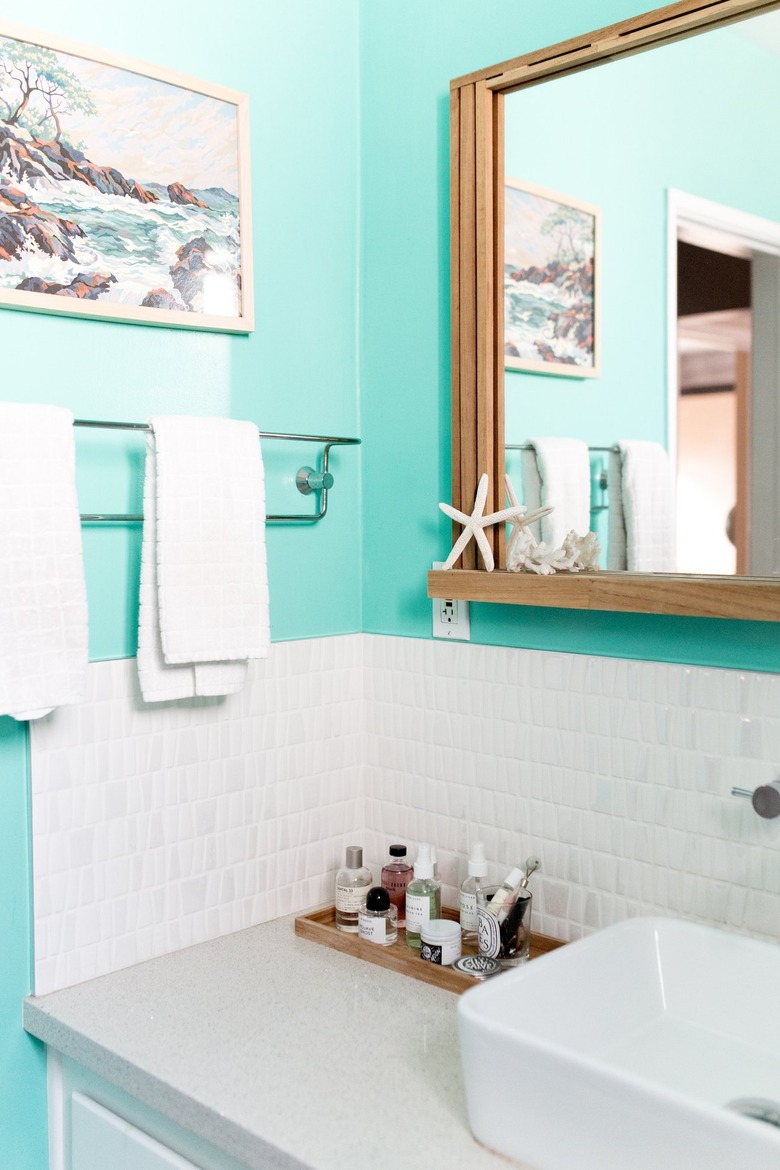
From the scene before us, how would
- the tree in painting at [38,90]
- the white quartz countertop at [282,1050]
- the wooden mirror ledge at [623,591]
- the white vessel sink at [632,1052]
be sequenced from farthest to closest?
the tree in painting at [38,90]
the wooden mirror ledge at [623,591]
the white quartz countertop at [282,1050]
the white vessel sink at [632,1052]

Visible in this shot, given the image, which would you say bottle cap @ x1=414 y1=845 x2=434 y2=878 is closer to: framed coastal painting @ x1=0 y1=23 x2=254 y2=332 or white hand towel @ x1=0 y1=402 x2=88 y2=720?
white hand towel @ x1=0 y1=402 x2=88 y2=720

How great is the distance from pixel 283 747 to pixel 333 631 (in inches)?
8.1

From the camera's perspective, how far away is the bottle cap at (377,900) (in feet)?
5.28

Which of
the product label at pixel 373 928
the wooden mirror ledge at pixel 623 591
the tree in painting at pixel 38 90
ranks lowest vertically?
the product label at pixel 373 928

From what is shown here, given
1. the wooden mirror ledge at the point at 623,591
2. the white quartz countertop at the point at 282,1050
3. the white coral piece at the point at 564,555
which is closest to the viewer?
the white quartz countertop at the point at 282,1050

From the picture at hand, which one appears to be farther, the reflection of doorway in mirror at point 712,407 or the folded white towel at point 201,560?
the folded white towel at point 201,560

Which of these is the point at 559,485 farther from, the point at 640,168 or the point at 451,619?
the point at 640,168

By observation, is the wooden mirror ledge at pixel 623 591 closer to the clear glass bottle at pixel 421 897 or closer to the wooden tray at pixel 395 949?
the clear glass bottle at pixel 421 897

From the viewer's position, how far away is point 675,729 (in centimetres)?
144

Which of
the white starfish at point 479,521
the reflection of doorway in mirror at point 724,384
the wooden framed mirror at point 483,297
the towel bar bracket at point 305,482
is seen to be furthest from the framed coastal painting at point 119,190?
the reflection of doorway in mirror at point 724,384

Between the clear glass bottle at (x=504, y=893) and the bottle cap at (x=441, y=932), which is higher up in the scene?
the clear glass bottle at (x=504, y=893)

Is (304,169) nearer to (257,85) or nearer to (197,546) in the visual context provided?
(257,85)

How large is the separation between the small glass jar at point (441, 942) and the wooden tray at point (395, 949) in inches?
0.4

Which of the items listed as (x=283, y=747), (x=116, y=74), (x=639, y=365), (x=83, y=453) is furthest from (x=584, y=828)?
(x=116, y=74)
